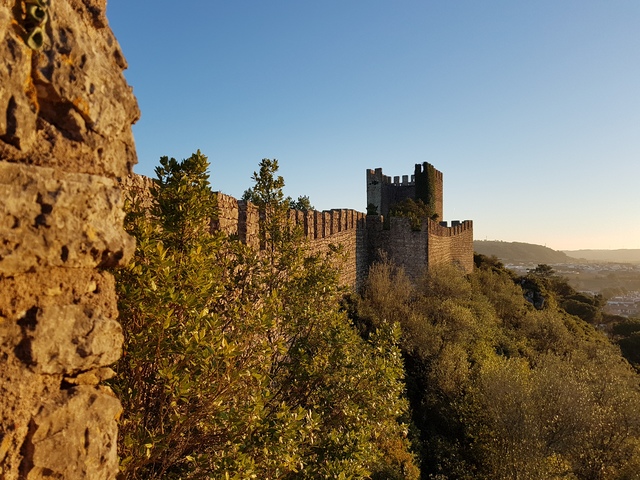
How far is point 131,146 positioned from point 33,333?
2.75 feet

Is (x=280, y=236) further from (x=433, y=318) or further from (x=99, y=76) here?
(x=433, y=318)

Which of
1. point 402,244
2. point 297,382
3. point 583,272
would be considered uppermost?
point 402,244

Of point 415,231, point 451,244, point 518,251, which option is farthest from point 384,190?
point 518,251

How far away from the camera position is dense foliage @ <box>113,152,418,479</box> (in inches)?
108

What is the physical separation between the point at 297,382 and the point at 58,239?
407cm

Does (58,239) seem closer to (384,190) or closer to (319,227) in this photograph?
(319,227)

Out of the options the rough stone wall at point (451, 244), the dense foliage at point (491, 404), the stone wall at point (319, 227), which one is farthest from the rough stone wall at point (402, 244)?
the dense foliage at point (491, 404)

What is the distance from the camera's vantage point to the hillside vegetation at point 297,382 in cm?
287

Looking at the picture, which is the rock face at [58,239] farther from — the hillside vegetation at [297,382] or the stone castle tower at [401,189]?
the stone castle tower at [401,189]

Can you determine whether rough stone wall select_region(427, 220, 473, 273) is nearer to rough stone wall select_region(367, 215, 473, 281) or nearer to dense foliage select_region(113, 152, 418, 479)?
rough stone wall select_region(367, 215, 473, 281)

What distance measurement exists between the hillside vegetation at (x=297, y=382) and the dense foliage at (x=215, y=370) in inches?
0.6

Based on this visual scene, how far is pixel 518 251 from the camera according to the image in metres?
163

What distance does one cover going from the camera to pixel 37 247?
Result: 4.54 feet

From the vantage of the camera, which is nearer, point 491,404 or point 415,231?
point 491,404
